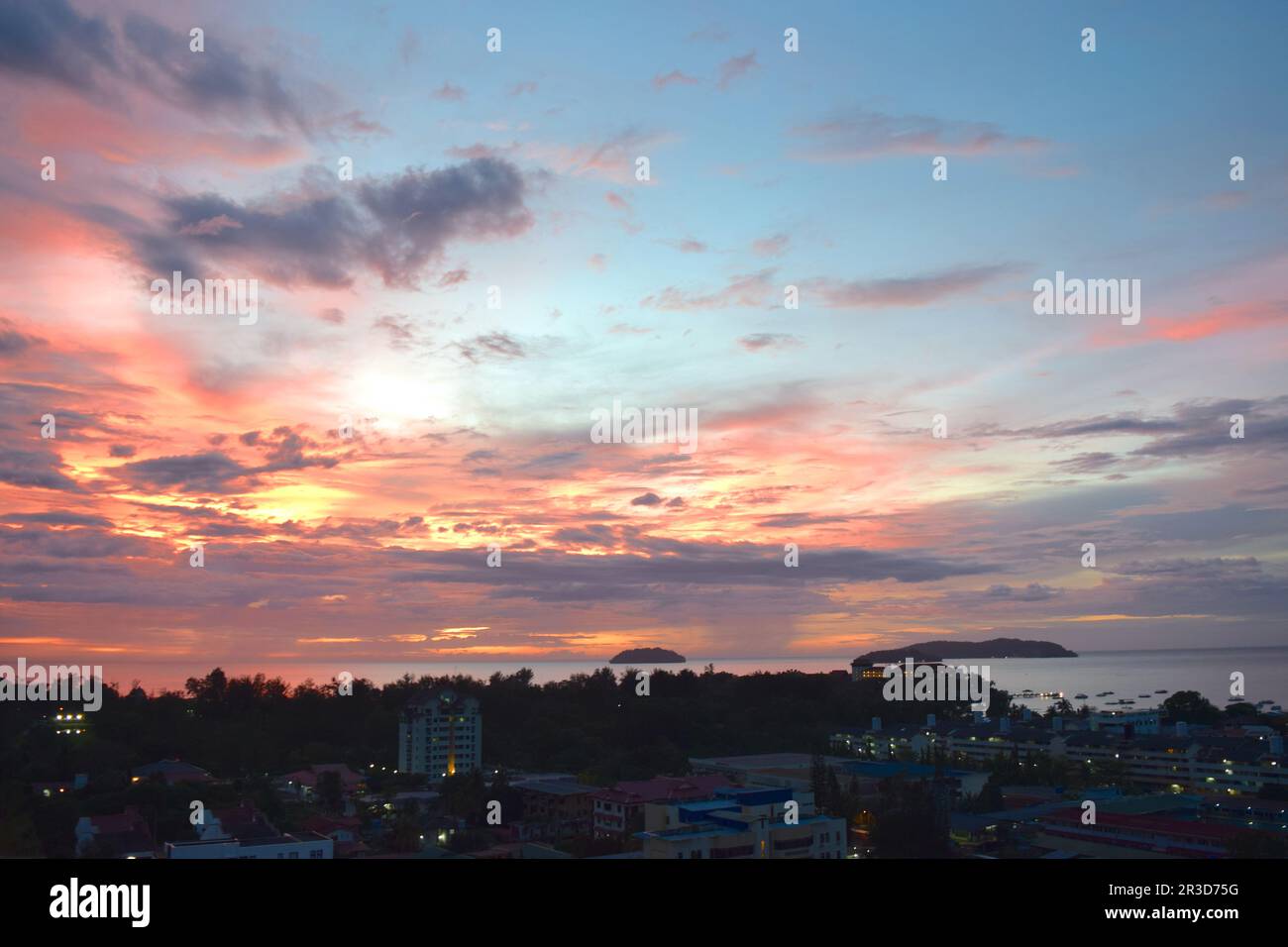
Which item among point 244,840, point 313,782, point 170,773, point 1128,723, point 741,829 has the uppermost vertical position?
point 741,829

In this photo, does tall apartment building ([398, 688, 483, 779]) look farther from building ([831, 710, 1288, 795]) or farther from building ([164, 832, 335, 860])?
building ([164, 832, 335, 860])

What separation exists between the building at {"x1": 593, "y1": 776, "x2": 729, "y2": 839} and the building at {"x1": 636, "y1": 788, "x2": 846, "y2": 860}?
0.87 metres

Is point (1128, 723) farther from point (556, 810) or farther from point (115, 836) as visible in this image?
point (115, 836)

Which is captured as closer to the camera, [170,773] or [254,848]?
[254,848]

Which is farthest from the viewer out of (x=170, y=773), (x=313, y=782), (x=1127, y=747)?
(x=1127, y=747)

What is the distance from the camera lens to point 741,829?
12.1 metres

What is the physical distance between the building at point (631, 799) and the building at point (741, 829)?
870mm

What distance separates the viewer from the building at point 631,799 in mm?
16000

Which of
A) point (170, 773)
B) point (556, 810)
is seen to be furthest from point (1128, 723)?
point (170, 773)

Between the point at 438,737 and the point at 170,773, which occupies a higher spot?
the point at 170,773

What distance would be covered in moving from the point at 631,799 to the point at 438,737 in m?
10.4
